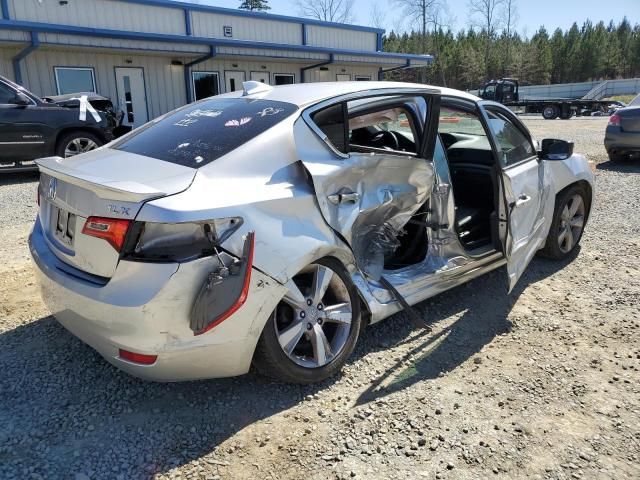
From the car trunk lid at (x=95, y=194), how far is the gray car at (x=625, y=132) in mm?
10036

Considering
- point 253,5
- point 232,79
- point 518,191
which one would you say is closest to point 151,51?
point 232,79

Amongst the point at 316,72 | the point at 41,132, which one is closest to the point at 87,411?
the point at 41,132

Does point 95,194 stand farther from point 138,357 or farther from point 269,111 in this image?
point 269,111

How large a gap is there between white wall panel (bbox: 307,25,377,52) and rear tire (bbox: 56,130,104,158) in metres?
14.8

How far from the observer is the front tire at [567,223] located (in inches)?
186

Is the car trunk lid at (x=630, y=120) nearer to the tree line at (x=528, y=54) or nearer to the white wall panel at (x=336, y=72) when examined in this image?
the white wall panel at (x=336, y=72)

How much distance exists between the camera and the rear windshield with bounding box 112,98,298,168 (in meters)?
2.76

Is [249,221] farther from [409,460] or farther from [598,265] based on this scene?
[598,265]

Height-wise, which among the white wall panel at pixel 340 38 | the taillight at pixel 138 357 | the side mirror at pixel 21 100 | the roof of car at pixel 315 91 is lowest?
the taillight at pixel 138 357

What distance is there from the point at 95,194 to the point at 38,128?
25.5 ft

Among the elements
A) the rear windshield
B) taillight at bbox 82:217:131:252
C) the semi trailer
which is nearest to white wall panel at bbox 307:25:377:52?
the semi trailer

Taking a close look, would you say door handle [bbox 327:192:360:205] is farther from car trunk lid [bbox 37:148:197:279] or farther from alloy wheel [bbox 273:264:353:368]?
car trunk lid [bbox 37:148:197:279]

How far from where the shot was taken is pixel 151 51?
16.0 metres

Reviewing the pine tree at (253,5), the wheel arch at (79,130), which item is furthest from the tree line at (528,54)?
the wheel arch at (79,130)
